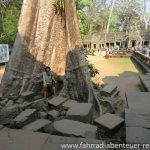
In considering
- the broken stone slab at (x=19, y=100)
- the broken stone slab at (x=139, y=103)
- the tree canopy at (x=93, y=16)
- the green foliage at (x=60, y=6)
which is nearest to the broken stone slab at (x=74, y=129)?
the broken stone slab at (x=139, y=103)

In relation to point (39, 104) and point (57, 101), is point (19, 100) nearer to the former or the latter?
point (39, 104)

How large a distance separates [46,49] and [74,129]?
3150 millimetres

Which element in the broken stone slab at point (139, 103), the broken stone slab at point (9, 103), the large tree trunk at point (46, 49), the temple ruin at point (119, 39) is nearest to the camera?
the broken stone slab at point (139, 103)

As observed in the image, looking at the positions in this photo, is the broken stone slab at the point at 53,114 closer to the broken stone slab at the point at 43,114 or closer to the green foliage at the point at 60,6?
the broken stone slab at the point at 43,114

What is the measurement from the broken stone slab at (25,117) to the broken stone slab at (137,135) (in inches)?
75.2

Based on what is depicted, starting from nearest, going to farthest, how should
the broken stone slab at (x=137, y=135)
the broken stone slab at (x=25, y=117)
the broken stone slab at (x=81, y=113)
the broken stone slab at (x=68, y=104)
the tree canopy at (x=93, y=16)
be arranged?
the broken stone slab at (x=137, y=135) → the broken stone slab at (x=25, y=117) → the broken stone slab at (x=81, y=113) → the broken stone slab at (x=68, y=104) → the tree canopy at (x=93, y=16)

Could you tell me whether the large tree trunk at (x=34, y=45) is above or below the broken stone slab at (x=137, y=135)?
above

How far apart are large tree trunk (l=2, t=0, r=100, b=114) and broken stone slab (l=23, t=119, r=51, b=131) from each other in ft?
5.55

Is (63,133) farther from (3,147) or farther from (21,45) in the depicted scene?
(21,45)

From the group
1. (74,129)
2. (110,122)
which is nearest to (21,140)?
(74,129)

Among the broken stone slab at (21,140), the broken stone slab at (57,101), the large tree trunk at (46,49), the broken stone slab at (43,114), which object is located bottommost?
the broken stone slab at (21,140)

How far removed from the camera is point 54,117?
5.50 meters

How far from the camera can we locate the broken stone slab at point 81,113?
207 inches

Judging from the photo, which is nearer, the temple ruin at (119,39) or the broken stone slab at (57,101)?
the broken stone slab at (57,101)
